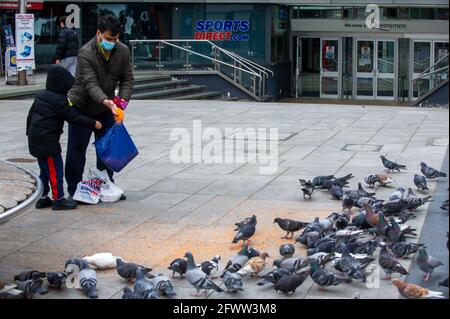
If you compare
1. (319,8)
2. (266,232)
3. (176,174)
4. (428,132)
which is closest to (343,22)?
(319,8)

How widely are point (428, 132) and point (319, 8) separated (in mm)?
16406

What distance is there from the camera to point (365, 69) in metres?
30.0

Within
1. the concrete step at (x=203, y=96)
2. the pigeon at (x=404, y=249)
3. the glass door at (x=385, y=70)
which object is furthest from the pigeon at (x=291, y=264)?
the glass door at (x=385, y=70)

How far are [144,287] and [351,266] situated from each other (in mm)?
1472

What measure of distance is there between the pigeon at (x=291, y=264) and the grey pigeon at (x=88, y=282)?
132cm

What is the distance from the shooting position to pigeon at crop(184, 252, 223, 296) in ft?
18.6

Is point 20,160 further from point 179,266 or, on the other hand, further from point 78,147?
point 179,266

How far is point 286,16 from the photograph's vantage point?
29.8 meters

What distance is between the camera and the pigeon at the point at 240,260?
6.13 metres

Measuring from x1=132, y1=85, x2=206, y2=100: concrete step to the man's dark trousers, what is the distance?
1275 cm

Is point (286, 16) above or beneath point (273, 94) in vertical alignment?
above

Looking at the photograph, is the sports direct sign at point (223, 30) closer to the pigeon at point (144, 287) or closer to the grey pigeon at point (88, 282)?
the grey pigeon at point (88, 282)

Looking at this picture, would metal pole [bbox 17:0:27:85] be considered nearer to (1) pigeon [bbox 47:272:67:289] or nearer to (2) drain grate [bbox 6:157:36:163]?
(2) drain grate [bbox 6:157:36:163]
